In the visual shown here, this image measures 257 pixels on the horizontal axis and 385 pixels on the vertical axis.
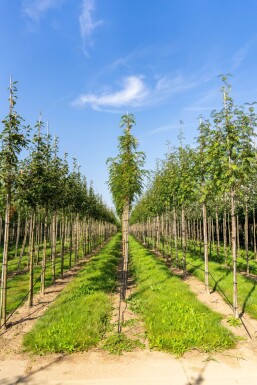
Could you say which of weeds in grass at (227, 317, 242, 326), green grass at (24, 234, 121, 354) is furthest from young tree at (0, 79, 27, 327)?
weeds in grass at (227, 317, 242, 326)

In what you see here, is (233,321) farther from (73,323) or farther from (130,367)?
(73,323)

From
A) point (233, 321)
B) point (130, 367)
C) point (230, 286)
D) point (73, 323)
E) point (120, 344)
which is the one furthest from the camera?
point (230, 286)

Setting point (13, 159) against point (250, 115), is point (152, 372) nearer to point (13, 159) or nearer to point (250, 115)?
point (13, 159)

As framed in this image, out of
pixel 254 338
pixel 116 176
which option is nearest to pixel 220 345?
pixel 254 338

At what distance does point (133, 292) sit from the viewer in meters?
16.8

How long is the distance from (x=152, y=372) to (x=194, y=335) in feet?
7.54

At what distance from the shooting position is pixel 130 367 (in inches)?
316

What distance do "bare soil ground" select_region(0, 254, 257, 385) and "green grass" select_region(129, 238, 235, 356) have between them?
351 millimetres

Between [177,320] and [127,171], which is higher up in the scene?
[127,171]

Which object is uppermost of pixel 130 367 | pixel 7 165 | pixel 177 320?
pixel 7 165

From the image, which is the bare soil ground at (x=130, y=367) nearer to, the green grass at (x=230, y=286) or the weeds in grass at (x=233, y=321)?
the weeds in grass at (x=233, y=321)

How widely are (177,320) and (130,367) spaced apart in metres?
3.24

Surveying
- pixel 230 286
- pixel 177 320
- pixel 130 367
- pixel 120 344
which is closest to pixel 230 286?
pixel 230 286

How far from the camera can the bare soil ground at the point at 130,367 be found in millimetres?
7352
